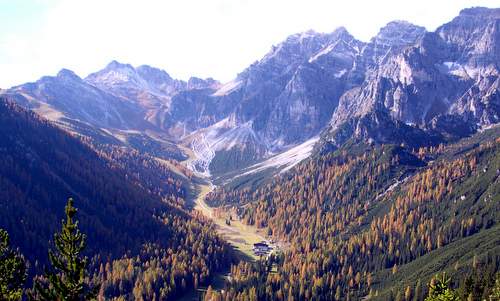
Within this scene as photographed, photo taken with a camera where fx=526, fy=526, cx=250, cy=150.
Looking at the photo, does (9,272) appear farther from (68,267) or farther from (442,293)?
(442,293)

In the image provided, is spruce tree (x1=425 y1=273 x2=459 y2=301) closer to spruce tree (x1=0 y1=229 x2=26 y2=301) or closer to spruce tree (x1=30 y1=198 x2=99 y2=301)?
spruce tree (x1=30 y1=198 x2=99 y2=301)

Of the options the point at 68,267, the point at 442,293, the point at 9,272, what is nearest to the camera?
the point at 68,267

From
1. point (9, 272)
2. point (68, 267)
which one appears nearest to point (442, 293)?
point (68, 267)

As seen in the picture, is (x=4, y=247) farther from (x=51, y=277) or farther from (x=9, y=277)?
(x=51, y=277)

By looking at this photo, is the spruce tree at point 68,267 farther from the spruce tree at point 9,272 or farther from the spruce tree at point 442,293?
the spruce tree at point 442,293

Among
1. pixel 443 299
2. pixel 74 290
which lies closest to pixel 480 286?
pixel 443 299

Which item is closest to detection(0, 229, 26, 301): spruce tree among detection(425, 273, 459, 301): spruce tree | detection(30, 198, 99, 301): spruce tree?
detection(30, 198, 99, 301): spruce tree

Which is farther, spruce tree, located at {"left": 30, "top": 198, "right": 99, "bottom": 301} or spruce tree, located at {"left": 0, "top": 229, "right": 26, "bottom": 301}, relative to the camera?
spruce tree, located at {"left": 0, "top": 229, "right": 26, "bottom": 301}

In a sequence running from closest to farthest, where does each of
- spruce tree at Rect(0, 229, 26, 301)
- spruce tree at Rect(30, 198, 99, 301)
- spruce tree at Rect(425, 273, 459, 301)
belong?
spruce tree at Rect(30, 198, 99, 301) < spruce tree at Rect(0, 229, 26, 301) < spruce tree at Rect(425, 273, 459, 301)
